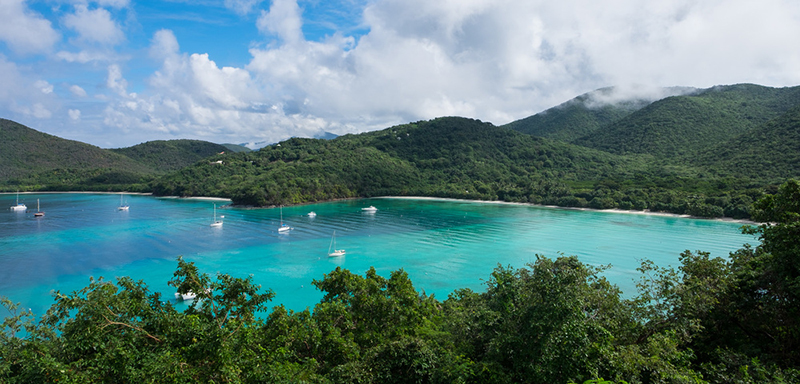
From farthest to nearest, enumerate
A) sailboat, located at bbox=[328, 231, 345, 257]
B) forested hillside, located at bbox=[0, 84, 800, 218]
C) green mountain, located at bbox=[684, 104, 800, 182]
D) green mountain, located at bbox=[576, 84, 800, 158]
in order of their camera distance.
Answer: green mountain, located at bbox=[576, 84, 800, 158]
forested hillside, located at bbox=[0, 84, 800, 218]
green mountain, located at bbox=[684, 104, 800, 182]
sailboat, located at bbox=[328, 231, 345, 257]

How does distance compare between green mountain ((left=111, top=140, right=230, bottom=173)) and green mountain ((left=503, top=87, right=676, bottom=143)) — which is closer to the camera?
green mountain ((left=111, top=140, right=230, bottom=173))

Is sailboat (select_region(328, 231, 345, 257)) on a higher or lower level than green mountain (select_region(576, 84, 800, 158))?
lower

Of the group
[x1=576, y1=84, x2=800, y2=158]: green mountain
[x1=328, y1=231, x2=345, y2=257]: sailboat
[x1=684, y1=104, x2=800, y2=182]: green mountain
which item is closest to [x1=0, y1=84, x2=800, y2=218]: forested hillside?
[x1=684, y1=104, x2=800, y2=182]: green mountain

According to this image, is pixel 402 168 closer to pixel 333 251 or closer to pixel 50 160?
pixel 333 251

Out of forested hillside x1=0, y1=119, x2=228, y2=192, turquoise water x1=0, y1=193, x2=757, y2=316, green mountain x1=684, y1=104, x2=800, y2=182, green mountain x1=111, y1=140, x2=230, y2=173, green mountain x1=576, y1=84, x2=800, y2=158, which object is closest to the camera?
turquoise water x1=0, y1=193, x2=757, y2=316

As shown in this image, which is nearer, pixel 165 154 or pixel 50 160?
pixel 50 160

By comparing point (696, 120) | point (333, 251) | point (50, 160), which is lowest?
point (333, 251)

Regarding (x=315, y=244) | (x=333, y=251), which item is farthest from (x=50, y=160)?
(x=333, y=251)

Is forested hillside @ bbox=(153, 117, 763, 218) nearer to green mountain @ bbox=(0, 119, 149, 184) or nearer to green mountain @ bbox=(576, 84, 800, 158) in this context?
green mountain @ bbox=(576, 84, 800, 158)

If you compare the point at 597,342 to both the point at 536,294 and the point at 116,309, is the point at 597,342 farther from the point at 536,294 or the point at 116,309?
the point at 116,309
